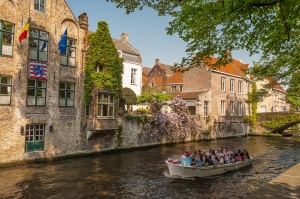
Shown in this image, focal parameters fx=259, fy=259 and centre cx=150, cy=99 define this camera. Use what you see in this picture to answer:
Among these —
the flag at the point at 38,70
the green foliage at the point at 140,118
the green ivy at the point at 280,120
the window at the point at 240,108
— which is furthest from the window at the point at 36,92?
the green ivy at the point at 280,120

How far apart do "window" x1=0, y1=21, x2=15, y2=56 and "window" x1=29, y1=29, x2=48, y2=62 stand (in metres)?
1.40

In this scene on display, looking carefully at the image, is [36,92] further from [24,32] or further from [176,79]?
[176,79]

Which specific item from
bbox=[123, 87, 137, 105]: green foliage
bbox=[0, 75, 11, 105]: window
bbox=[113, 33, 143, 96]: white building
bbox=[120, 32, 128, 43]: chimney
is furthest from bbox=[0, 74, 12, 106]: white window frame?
bbox=[120, 32, 128, 43]: chimney

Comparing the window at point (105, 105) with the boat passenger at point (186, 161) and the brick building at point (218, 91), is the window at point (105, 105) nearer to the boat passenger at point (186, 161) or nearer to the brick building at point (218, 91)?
the boat passenger at point (186, 161)

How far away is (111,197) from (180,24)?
8.85 meters

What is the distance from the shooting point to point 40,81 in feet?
66.3

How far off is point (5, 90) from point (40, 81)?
2.72m

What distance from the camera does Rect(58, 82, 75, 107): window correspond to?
21.7m

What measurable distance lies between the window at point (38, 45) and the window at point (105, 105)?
19.2 feet

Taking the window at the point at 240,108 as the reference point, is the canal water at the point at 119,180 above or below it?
below

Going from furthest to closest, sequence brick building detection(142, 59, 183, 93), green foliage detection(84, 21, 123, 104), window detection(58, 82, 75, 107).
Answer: brick building detection(142, 59, 183, 93) → green foliage detection(84, 21, 123, 104) → window detection(58, 82, 75, 107)

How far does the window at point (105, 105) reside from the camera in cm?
2362

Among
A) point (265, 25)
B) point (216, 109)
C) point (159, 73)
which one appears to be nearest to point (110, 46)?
point (265, 25)

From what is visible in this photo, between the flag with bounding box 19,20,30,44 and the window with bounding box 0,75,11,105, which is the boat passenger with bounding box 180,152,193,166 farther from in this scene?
the flag with bounding box 19,20,30,44
